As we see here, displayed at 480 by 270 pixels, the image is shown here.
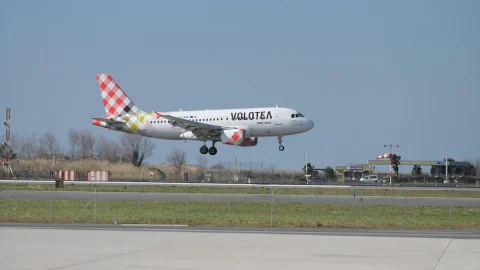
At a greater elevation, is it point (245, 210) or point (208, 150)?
point (208, 150)

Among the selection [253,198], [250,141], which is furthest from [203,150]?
[253,198]

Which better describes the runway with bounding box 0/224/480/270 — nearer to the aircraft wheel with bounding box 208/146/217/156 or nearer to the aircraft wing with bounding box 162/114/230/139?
the aircraft wing with bounding box 162/114/230/139

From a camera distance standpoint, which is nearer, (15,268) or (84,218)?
(15,268)

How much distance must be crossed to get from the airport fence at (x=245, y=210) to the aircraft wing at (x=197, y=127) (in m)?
17.6

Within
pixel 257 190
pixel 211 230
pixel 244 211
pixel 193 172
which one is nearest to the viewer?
pixel 211 230

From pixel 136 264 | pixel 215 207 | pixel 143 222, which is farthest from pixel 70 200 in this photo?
pixel 136 264

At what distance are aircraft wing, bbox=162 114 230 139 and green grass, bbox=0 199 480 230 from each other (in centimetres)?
2792

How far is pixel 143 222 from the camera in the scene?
130 feet

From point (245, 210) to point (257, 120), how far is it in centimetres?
3231

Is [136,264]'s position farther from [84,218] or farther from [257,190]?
[257,190]

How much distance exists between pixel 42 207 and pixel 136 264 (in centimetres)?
2751

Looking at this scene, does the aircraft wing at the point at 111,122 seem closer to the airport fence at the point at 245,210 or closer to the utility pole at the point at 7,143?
Answer: the utility pole at the point at 7,143

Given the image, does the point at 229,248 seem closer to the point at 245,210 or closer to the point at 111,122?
the point at 245,210

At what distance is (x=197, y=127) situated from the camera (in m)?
81.5
